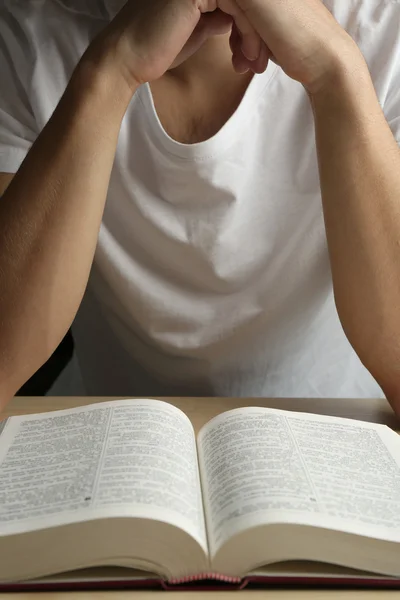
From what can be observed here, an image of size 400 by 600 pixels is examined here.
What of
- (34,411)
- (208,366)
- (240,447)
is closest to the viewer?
(240,447)

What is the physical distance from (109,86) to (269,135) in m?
0.29

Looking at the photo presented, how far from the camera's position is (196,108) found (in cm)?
94

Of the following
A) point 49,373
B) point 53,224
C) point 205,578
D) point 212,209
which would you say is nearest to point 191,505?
point 205,578

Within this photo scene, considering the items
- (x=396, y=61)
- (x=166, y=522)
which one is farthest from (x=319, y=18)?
(x=166, y=522)

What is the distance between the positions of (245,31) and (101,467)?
1.91 feet

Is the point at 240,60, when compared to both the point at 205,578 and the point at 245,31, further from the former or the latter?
the point at 205,578

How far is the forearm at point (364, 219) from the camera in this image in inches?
28.2

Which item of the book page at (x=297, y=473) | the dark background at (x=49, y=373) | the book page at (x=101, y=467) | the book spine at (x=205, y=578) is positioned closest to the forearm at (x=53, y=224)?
the book page at (x=101, y=467)

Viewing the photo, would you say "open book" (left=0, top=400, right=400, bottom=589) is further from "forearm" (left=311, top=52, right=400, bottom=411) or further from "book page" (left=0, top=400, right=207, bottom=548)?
"forearm" (left=311, top=52, right=400, bottom=411)

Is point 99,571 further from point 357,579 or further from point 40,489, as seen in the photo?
point 357,579

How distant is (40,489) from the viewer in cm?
48

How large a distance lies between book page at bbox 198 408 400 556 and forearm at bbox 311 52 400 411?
13 cm

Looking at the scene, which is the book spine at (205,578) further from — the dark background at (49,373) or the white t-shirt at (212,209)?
the dark background at (49,373)

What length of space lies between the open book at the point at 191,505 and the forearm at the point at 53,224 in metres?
0.18
